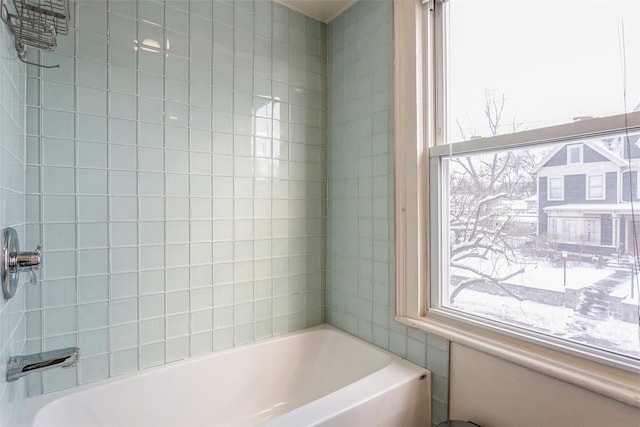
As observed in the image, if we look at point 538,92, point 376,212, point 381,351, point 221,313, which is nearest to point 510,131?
point 538,92

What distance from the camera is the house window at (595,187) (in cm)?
104

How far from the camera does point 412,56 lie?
150cm

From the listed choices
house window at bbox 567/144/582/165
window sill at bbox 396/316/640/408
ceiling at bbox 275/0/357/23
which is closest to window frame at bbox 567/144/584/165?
house window at bbox 567/144/582/165

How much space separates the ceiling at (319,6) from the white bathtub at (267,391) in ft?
5.73

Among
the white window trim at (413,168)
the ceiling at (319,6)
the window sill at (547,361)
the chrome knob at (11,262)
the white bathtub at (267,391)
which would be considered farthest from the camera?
the ceiling at (319,6)

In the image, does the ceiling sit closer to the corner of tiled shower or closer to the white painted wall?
the corner of tiled shower

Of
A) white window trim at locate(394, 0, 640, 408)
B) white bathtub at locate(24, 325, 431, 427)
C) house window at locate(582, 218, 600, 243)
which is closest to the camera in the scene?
house window at locate(582, 218, 600, 243)

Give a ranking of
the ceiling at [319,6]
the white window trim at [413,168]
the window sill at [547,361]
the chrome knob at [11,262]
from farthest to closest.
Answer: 1. the ceiling at [319,6]
2. the white window trim at [413,168]
3. the window sill at [547,361]
4. the chrome knob at [11,262]

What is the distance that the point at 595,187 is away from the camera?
106 cm

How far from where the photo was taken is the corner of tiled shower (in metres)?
1.28

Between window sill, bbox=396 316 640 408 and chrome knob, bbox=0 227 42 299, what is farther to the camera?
window sill, bbox=396 316 640 408

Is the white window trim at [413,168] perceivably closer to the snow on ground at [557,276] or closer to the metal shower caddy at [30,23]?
the snow on ground at [557,276]

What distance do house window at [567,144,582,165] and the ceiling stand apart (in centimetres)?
129

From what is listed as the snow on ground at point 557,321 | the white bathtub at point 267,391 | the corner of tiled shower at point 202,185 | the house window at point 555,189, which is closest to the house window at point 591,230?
the house window at point 555,189
